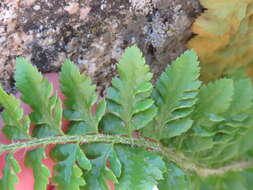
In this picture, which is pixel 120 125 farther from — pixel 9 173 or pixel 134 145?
pixel 9 173

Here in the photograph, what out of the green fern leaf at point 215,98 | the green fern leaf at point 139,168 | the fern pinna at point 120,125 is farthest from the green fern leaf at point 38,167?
the green fern leaf at point 215,98

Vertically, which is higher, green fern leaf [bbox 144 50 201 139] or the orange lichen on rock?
the orange lichen on rock

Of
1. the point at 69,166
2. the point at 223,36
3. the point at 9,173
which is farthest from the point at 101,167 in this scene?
the point at 223,36

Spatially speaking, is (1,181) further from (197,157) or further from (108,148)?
(197,157)

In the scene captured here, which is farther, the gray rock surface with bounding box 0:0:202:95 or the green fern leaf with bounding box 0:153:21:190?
the gray rock surface with bounding box 0:0:202:95

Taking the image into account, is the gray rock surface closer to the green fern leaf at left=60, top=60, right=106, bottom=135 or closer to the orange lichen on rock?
the orange lichen on rock

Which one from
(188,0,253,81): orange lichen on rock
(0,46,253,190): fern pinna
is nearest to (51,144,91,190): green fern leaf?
(0,46,253,190): fern pinna

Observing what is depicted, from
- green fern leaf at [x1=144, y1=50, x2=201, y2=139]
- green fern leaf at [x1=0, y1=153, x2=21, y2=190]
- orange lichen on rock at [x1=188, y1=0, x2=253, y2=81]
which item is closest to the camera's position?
green fern leaf at [x1=0, y1=153, x2=21, y2=190]
